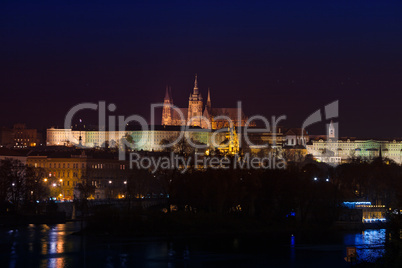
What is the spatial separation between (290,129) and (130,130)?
39.3 metres

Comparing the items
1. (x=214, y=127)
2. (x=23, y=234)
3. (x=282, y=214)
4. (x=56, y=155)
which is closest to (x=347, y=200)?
(x=282, y=214)

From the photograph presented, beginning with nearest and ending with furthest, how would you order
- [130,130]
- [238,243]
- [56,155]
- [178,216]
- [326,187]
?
[238,243]
[178,216]
[326,187]
[56,155]
[130,130]

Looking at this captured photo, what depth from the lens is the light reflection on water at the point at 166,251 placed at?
4000 cm

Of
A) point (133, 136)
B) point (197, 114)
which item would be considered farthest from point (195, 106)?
point (133, 136)

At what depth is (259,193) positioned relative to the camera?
2159 inches

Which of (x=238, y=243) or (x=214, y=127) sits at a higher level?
(x=214, y=127)

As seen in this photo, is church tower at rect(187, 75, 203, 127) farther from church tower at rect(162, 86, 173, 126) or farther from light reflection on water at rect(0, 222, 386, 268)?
light reflection on water at rect(0, 222, 386, 268)

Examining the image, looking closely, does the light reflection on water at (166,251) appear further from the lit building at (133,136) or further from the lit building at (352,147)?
the lit building at (352,147)

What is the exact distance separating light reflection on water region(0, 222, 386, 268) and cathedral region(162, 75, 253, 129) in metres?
137

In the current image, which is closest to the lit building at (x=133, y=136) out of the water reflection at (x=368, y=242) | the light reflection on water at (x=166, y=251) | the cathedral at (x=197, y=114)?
the cathedral at (x=197, y=114)

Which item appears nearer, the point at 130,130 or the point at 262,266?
the point at 262,266

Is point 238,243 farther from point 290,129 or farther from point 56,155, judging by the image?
point 290,129

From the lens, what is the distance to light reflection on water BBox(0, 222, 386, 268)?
4000 cm

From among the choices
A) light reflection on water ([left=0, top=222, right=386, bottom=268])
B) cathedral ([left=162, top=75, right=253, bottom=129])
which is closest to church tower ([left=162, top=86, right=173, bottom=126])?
cathedral ([left=162, top=75, right=253, bottom=129])
